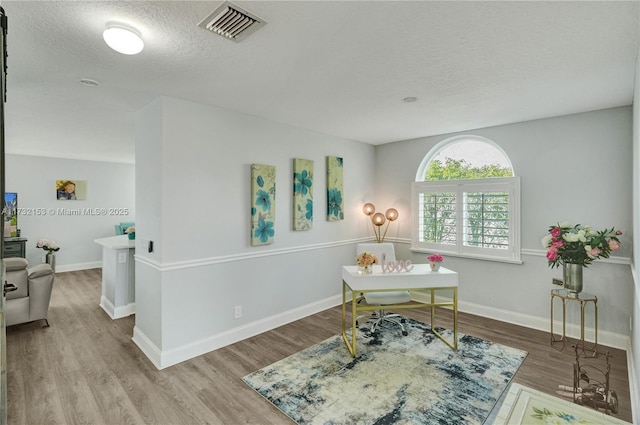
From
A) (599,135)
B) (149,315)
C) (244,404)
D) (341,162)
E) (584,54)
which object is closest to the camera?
(584,54)

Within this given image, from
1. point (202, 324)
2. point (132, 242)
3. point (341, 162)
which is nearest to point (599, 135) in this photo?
point (341, 162)

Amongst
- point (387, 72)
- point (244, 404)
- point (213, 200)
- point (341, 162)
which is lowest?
point (244, 404)

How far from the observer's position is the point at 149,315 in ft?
10.3

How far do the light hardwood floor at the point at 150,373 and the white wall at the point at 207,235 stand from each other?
23cm

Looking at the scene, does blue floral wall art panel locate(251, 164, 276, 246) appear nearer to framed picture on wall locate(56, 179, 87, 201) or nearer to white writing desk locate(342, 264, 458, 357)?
white writing desk locate(342, 264, 458, 357)

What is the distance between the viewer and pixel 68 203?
6.94m

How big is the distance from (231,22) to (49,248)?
7011 millimetres

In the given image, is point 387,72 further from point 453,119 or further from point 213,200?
point 213,200

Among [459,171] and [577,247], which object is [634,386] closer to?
[577,247]

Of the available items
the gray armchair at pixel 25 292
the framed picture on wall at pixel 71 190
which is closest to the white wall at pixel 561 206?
the gray armchair at pixel 25 292

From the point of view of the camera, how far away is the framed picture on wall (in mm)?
6824

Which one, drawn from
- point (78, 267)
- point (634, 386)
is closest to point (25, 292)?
point (78, 267)

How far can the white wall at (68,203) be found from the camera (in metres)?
6.46

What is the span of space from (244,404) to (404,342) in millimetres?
1795
